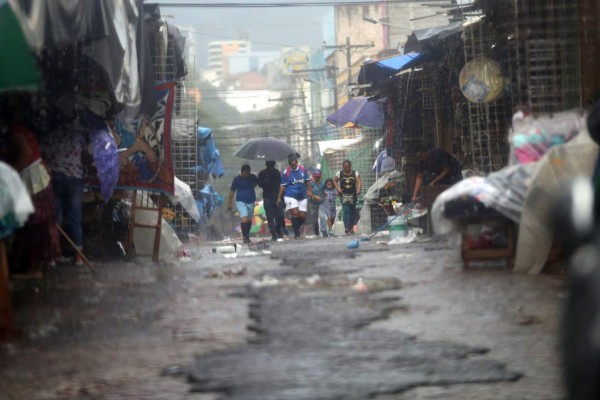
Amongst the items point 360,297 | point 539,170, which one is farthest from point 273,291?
point 539,170

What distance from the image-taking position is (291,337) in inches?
225

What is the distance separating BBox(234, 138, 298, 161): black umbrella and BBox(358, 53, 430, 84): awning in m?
5.42

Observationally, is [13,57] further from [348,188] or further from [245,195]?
[348,188]

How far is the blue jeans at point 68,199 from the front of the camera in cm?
1077

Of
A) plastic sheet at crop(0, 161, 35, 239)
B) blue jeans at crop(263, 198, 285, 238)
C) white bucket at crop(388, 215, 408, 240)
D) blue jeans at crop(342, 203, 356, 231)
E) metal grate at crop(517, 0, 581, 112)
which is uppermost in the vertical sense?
metal grate at crop(517, 0, 581, 112)

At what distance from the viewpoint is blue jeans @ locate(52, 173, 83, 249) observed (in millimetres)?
10773

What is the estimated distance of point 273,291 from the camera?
26.7 ft

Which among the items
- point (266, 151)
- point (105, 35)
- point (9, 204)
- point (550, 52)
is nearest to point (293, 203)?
point (266, 151)

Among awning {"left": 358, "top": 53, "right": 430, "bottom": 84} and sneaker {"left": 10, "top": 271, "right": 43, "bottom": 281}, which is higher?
awning {"left": 358, "top": 53, "right": 430, "bottom": 84}

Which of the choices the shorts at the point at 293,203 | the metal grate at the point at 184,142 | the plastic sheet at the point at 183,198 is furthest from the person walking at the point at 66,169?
the shorts at the point at 293,203

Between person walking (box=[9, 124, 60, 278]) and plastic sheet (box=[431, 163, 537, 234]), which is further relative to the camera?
person walking (box=[9, 124, 60, 278])

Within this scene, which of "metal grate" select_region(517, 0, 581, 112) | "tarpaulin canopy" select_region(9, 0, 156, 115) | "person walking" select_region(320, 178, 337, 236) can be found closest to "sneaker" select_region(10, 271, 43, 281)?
"tarpaulin canopy" select_region(9, 0, 156, 115)

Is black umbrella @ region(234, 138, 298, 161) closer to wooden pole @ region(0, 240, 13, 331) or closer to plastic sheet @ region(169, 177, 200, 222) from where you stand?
plastic sheet @ region(169, 177, 200, 222)

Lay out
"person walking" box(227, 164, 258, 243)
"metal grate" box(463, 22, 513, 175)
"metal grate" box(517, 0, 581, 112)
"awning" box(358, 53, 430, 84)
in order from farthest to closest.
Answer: "person walking" box(227, 164, 258, 243) → "awning" box(358, 53, 430, 84) → "metal grate" box(463, 22, 513, 175) → "metal grate" box(517, 0, 581, 112)
